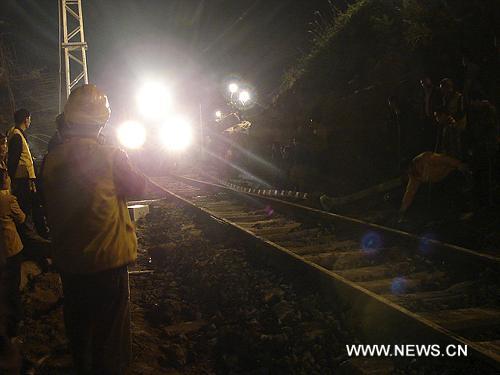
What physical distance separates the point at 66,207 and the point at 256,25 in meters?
23.5

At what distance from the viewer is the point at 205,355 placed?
3.62 metres

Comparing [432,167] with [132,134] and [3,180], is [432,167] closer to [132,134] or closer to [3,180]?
[3,180]

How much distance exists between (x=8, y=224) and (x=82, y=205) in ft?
6.58

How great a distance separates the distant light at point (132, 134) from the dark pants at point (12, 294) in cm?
1956

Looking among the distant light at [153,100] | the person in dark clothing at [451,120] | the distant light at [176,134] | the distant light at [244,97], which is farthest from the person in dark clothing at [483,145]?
the distant light at [244,97]

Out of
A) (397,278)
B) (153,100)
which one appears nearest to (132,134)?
(153,100)

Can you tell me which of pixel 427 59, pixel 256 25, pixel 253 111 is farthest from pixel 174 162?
pixel 427 59

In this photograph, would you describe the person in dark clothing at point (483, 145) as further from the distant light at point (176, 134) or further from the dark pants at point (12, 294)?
the distant light at point (176, 134)

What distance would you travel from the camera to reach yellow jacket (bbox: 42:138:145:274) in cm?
221

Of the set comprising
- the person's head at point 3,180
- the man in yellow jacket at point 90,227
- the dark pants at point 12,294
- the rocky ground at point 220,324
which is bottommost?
the rocky ground at point 220,324

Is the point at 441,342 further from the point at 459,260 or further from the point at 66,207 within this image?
the point at 66,207

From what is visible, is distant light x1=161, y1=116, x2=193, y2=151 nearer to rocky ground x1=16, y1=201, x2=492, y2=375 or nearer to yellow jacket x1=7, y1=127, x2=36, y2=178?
yellow jacket x1=7, y1=127, x2=36, y2=178

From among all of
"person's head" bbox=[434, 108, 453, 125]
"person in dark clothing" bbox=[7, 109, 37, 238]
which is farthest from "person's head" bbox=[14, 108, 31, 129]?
"person's head" bbox=[434, 108, 453, 125]

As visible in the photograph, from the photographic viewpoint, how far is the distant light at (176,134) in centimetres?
2422
